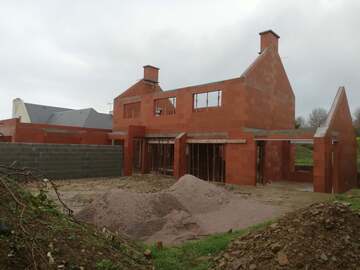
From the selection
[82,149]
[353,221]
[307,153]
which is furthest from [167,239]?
[307,153]

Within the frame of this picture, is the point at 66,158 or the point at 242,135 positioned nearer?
the point at 242,135

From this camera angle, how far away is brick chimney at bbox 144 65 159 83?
2473 centimetres

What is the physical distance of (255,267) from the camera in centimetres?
363

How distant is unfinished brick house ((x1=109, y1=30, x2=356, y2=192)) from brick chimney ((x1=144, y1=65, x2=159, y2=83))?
4096 mm

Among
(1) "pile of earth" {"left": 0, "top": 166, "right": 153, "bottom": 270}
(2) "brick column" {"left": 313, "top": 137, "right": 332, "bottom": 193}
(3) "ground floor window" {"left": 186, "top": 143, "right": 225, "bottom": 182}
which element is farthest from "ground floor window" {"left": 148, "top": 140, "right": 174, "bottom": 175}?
(1) "pile of earth" {"left": 0, "top": 166, "right": 153, "bottom": 270}

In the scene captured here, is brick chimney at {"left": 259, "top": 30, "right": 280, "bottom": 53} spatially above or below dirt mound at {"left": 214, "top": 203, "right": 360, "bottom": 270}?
above

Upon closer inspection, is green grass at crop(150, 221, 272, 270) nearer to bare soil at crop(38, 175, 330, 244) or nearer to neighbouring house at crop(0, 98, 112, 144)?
bare soil at crop(38, 175, 330, 244)

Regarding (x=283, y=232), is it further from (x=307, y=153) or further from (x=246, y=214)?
(x=307, y=153)

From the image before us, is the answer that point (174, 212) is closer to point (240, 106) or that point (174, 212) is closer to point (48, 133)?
point (240, 106)

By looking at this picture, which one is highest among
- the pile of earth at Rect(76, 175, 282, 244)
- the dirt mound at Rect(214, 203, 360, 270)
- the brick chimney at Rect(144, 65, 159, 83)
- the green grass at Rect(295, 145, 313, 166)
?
the brick chimney at Rect(144, 65, 159, 83)

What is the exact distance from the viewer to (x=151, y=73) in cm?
2494

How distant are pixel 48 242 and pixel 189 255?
86.0 inches

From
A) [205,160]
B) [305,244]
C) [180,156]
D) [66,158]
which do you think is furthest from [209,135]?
[305,244]

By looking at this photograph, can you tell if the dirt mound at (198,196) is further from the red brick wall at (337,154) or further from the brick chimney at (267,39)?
the brick chimney at (267,39)
